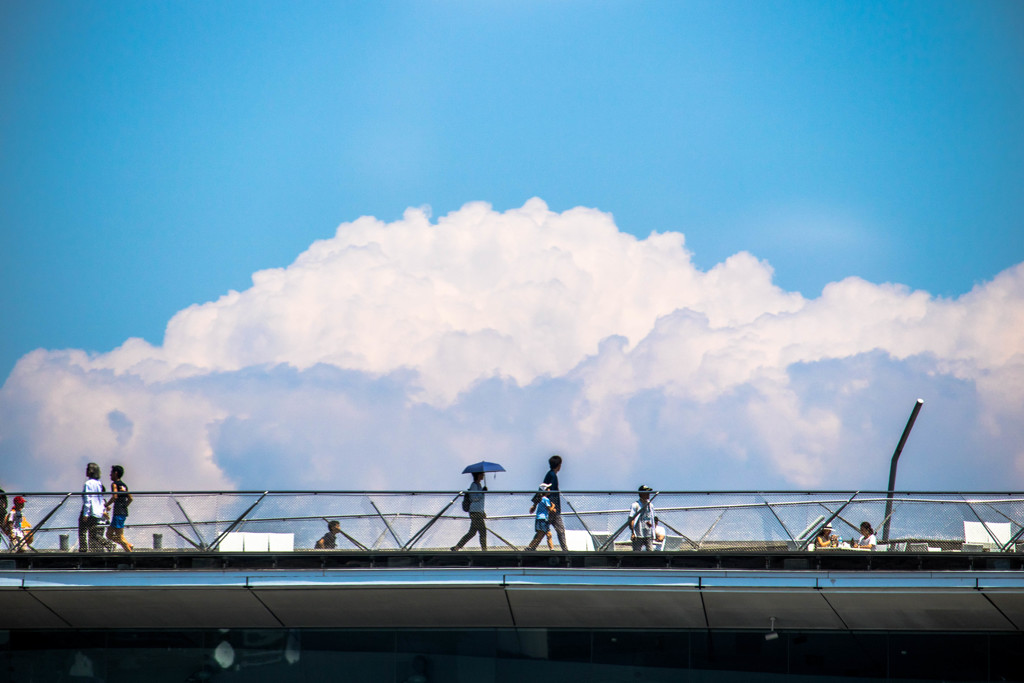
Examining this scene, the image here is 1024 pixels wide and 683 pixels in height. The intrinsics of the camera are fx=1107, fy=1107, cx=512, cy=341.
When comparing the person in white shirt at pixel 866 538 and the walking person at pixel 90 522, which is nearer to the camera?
the person in white shirt at pixel 866 538

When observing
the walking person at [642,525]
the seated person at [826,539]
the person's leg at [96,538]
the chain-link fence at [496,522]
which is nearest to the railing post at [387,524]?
the chain-link fence at [496,522]

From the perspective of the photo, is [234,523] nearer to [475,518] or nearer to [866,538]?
[475,518]

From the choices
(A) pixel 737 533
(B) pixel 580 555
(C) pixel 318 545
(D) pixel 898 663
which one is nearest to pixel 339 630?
(C) pixel 318 545

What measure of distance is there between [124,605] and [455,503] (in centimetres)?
647

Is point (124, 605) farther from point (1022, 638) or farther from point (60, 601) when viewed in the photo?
point (1022, 638)

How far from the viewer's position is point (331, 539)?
65.4 feet

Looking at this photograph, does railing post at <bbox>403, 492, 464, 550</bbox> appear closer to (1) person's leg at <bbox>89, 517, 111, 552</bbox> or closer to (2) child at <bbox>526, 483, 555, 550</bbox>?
(2) child at <bbox>526, 483, 555, 550</bbox>

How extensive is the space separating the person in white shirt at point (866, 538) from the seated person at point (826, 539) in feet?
1.26

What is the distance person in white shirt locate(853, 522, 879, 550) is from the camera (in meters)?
19.5

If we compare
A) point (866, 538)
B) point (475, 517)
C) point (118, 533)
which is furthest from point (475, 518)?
point (866, 538)

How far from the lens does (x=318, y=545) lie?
19953 millimetres

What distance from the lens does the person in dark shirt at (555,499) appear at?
1956cm

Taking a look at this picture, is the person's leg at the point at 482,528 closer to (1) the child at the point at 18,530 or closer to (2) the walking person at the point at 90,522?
(2) the walking person at the point at 90,522

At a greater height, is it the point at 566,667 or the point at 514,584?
the point at 514,584
